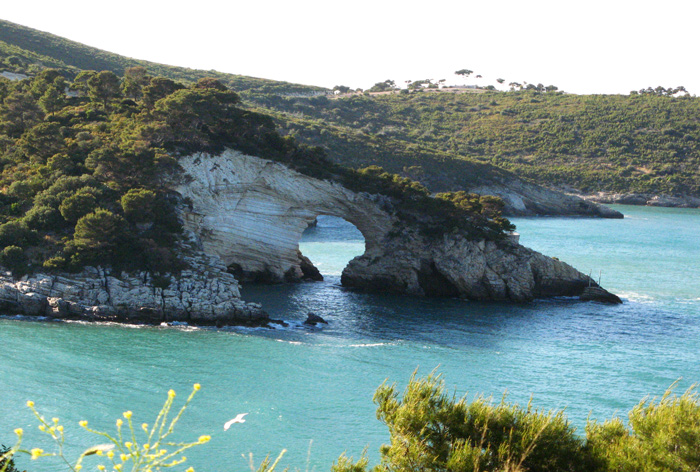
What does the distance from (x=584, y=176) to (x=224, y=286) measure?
351ft

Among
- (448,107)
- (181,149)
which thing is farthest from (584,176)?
(181,149)

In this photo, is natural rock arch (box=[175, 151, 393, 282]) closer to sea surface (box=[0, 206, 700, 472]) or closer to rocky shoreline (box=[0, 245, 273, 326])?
sea surface (box=[0, 206, 700, 472])

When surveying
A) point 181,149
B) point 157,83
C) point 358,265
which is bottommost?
point 358,265

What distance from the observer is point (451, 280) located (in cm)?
4738

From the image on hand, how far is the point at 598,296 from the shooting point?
4753 centimetres

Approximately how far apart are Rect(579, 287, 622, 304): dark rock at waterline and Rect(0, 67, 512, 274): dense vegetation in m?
7.98

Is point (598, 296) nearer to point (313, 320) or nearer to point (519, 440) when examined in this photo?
point (313, 320)

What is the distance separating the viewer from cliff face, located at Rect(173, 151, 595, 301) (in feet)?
151

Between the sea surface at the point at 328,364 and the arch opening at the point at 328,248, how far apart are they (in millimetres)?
4160

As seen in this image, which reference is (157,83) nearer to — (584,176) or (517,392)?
(517,392)

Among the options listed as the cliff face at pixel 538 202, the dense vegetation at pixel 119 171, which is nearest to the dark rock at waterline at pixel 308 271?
the dense vegetation at pixel 119 171

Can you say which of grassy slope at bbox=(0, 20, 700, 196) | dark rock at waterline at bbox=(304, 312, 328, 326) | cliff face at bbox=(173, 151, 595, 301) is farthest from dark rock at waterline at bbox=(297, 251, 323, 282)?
grassy slope at bbox=(0, 20, 700, 196)

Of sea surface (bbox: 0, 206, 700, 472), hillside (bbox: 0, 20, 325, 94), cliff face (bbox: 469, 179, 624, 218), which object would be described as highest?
hillside (bbox: 0, 20, 325, 94)

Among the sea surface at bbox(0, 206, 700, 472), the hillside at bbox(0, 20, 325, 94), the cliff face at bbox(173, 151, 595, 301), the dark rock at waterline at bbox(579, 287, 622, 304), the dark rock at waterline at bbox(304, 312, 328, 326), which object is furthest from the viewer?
the hillside at bbox(0, 20, 325, 94)
